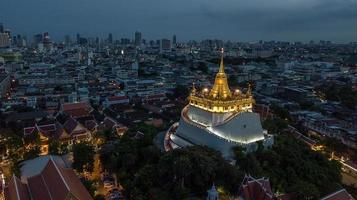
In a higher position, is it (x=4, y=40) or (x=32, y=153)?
(x=4, y=40)

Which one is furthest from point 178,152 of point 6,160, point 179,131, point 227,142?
point 6,160

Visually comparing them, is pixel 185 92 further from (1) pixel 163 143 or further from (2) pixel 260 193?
(2) pixel 260 193

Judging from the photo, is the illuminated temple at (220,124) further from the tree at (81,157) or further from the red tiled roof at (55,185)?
the red tiled roof at (55,185)

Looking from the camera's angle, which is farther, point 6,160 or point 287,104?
point 287,104

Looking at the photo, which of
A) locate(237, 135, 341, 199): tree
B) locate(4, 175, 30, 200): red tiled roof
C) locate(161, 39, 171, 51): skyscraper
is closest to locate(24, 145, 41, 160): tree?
locate(4, 175, 30, 200): red tiled roof

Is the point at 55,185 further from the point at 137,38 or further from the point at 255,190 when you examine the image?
the point at 137,38

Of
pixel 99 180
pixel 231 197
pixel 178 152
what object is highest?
pixel 178 152

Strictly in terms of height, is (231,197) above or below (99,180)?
above

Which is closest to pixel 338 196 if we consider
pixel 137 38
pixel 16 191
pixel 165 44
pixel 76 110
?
pixel 16 191
